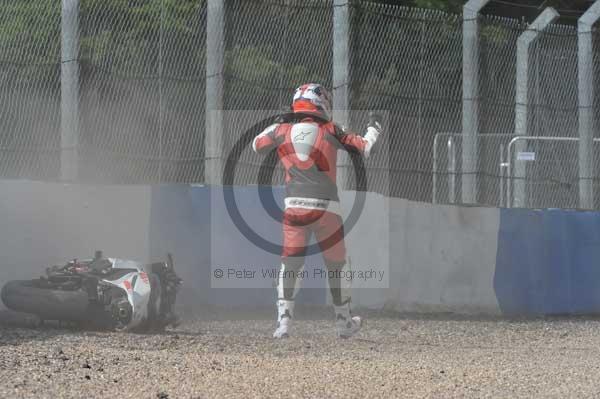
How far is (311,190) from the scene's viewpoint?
8984 millimetres

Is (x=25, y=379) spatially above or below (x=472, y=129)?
below

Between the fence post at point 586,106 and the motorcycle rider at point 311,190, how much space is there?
4.20 meters

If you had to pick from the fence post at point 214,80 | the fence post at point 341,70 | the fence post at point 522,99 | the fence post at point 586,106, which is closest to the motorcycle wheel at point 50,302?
the fence post at point 214,80

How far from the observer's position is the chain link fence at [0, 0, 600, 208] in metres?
9.91

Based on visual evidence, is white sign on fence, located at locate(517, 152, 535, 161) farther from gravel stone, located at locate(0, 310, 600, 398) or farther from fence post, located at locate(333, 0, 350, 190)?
gravel stone, located at locate(0, 310, 600, 398)

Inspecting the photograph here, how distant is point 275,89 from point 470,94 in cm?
223

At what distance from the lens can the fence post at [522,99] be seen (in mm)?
12227

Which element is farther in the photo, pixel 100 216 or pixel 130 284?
pixel 100 216

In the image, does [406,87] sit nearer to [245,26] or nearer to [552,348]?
[245,26]

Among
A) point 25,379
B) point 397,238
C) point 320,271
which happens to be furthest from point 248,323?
point 25,379

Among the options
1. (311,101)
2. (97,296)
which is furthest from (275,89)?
(97,296)

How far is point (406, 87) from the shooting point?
454 inches

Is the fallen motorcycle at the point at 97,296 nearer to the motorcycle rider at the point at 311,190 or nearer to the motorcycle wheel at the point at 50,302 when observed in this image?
the motorcycle wheel at the point at 50,302

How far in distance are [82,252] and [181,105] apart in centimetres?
168
